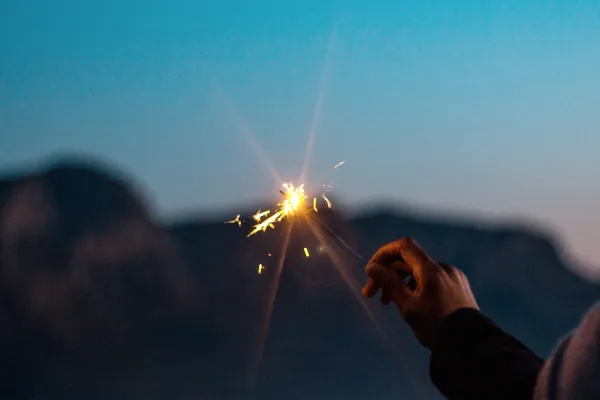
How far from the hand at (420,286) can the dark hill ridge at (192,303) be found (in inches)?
1840

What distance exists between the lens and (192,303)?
5350 cm

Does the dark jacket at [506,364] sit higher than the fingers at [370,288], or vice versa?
the fingers at [370,288]

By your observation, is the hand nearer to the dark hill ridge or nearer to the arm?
the arm

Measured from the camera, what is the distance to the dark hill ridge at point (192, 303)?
48.2 meters

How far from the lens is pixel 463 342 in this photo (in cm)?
249

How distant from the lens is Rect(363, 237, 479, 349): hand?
2693 mm

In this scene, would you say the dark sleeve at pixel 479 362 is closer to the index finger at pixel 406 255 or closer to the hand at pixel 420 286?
the hand at pixel 420 286

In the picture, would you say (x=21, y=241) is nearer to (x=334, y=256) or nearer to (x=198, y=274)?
(x=198, y=274)

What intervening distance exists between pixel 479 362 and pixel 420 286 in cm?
44

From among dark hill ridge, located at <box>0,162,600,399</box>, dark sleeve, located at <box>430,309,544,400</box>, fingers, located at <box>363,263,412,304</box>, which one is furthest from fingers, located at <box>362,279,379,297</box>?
dark hill ridge, located at <box>0,162,600,399</box>

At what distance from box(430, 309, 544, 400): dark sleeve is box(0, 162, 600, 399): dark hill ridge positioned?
154ft

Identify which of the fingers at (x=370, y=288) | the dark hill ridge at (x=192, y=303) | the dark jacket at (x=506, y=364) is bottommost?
the dark jacket at (x=506, y=364)

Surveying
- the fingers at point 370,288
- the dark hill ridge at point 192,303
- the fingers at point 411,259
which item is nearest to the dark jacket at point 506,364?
the fingers at point 411,259

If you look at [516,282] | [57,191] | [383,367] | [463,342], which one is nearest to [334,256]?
[383,367]
